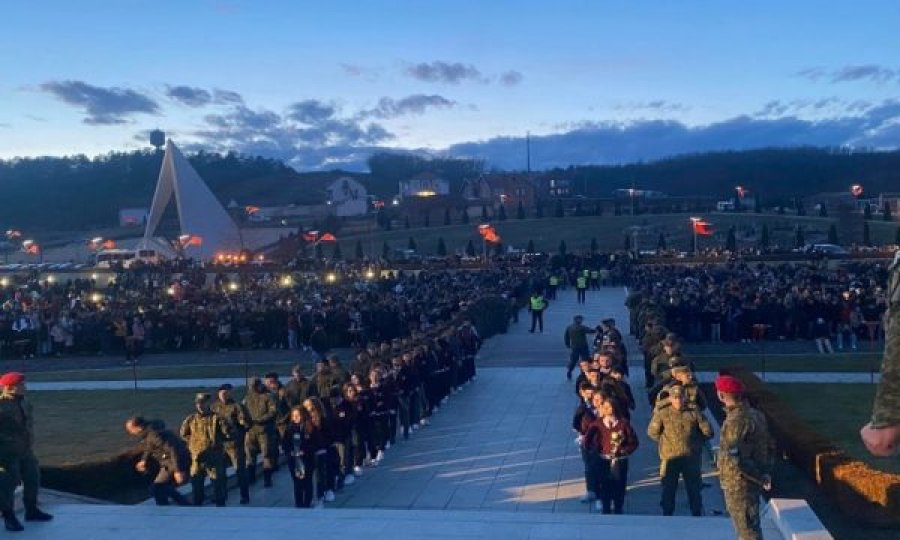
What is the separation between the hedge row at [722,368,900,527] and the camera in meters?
8.77

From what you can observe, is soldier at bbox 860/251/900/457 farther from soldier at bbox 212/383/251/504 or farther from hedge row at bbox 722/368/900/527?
soldier at bbox 212/383/251/504

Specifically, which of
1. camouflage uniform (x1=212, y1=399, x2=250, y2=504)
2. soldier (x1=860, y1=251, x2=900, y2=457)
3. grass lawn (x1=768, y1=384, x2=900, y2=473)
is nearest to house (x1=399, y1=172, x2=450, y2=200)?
grass lawn (x1=768, y1=384, x2=900, y2=473)

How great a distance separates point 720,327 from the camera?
25078mm

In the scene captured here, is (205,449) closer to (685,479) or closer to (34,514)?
(34,514)

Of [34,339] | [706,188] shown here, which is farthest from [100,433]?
[706,188]

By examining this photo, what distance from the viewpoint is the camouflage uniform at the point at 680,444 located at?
875 centimetres

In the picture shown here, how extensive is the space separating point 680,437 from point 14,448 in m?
6.08

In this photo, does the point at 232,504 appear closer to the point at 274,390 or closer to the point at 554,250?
the point at 274,390

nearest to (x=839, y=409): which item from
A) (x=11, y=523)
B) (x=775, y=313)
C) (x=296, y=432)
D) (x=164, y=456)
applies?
(x=296, y=432)

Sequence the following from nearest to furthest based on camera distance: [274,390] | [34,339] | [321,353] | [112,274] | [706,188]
Result: [274,390], [321,353], [34,339], [112,274], [706,188]

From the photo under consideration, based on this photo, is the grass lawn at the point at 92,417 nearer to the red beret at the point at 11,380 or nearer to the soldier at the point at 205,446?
the soldier at the point at 205,446

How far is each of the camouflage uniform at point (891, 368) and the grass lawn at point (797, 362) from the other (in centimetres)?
1784

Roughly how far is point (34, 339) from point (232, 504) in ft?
64.5

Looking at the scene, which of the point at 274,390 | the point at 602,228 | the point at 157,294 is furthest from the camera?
the point at 602,228
